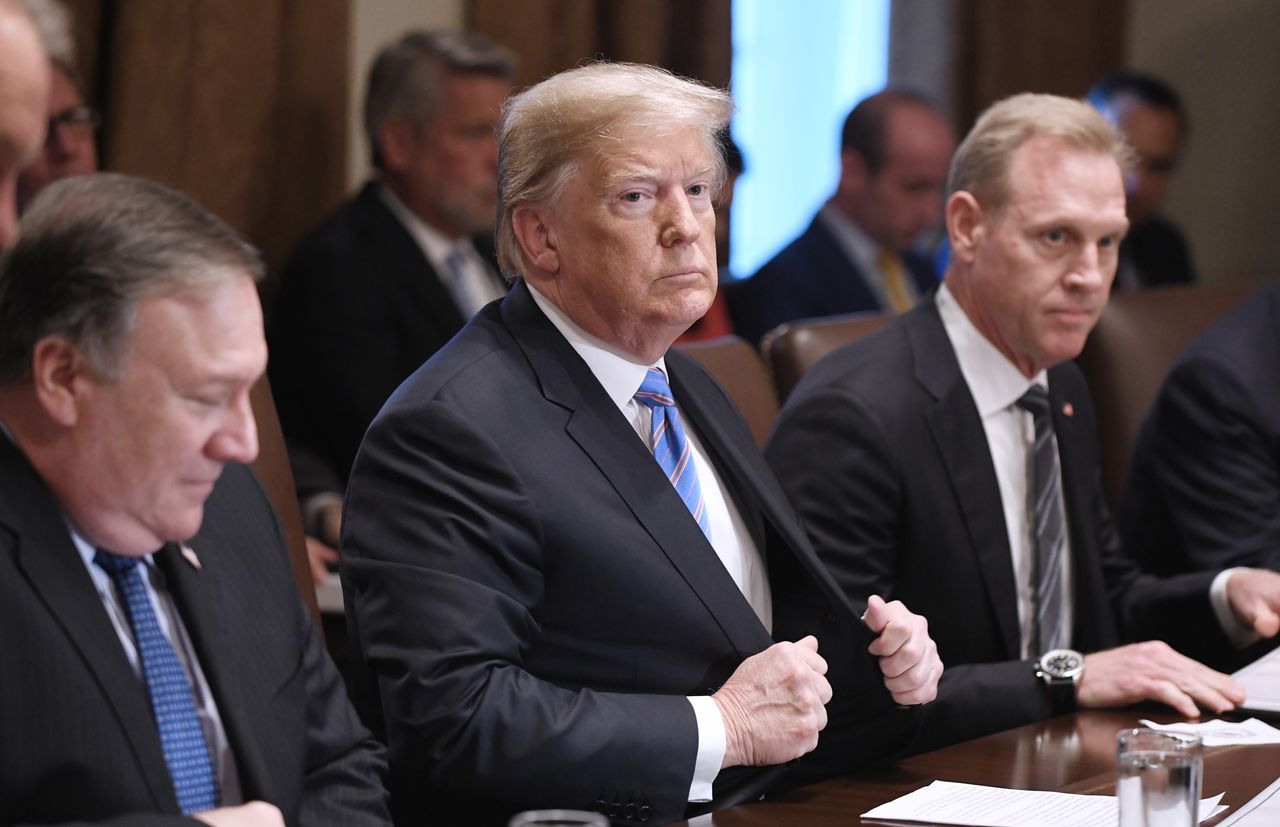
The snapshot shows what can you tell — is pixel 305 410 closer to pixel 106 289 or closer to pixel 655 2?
pixel 655 2

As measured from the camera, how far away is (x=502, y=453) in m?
1.95

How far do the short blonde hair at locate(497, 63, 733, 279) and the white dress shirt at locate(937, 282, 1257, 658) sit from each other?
767mm

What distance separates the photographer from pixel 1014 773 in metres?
1.97

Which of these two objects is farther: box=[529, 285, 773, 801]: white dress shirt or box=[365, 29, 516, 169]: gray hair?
box=[365, 29, 516, 169]: gray hair

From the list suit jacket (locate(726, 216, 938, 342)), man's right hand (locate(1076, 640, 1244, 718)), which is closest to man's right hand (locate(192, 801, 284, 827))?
man's right hand (locate(1076, 640, 1244, 718))

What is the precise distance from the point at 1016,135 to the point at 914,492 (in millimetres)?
650

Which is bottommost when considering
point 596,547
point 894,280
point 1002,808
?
point 1002,808

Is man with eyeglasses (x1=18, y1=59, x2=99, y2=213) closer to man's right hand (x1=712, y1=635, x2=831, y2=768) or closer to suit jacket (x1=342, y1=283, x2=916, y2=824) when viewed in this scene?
suit jacket (x1=342, y1=283, x2=916, y2=824)

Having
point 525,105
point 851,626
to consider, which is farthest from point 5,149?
point 851,626

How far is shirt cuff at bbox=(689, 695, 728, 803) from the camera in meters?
1.88

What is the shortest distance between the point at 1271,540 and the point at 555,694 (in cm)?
167

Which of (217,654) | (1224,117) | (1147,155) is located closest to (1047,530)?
(217,654)

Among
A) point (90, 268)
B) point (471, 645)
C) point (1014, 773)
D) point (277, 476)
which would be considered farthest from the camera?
point (277, 476)

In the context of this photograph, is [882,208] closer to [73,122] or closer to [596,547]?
[73,122]
